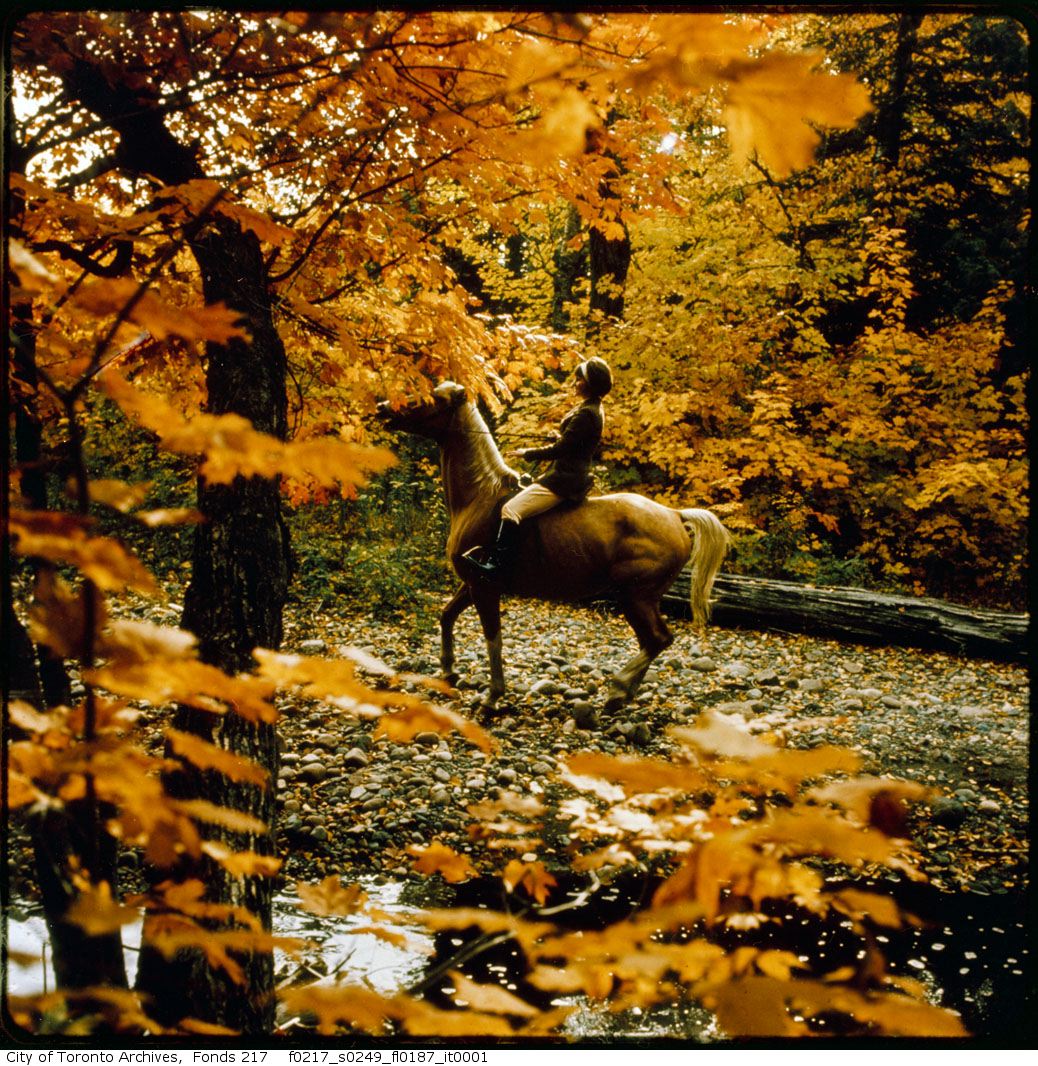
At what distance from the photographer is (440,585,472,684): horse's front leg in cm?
518

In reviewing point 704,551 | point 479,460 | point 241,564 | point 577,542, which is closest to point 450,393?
point 479,460

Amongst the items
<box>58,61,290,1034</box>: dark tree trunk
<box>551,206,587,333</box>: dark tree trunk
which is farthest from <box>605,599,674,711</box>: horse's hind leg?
<box>551,206,587,333</box>: dark tree trunk

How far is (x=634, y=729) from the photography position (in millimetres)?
4602

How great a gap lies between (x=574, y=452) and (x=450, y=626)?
5.65 ft

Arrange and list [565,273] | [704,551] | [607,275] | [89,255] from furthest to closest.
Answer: [565,273], [607,275], [704,551], [89,255]

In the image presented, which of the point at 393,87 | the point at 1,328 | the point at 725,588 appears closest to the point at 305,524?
the point at 725,588

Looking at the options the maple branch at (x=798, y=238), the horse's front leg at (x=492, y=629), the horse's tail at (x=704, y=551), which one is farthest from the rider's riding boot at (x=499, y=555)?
the maple branch at (x=798, y=238)

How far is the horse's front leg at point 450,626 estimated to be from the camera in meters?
5.18

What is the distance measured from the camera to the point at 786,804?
3.70 meters

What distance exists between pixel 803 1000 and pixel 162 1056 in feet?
4.25

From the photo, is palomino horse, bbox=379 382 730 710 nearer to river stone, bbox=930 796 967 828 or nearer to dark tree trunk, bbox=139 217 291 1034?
river stone, bbox=930 796 967 828

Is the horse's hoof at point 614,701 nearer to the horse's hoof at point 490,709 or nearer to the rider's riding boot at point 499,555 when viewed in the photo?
the horse's hoof at point 490,709

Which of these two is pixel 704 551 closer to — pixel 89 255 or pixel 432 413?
pixel 432 413

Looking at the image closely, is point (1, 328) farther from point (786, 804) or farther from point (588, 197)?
point (786, 804)
